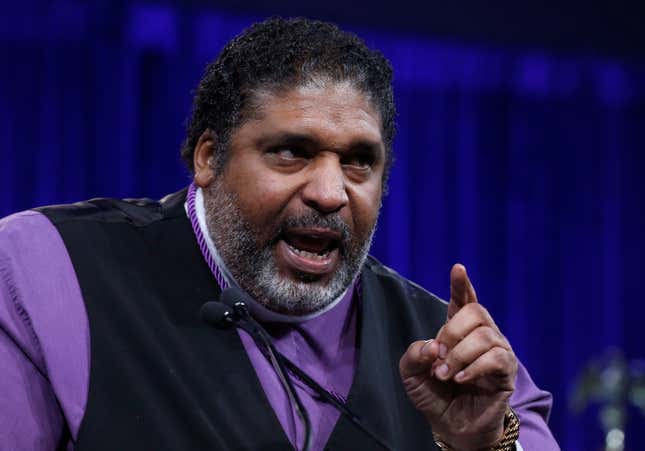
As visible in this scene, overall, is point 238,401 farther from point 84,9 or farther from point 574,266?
point 574,266

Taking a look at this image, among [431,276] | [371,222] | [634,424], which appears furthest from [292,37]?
[634,424]

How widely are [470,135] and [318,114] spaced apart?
2.91 metres

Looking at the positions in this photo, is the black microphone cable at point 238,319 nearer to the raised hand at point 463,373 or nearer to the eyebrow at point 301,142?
the raised hand at point 463,373

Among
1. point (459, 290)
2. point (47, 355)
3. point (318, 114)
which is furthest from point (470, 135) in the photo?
point (47, 355)

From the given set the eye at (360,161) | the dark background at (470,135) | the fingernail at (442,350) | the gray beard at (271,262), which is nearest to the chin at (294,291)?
the gray beard at (271,262)

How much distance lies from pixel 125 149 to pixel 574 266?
7.76 feet

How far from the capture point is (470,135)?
4.47m

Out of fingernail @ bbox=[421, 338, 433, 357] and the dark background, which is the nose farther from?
the dark background

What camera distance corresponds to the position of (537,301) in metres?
4.55

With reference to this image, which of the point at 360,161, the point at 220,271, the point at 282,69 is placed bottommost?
the point at 220,271

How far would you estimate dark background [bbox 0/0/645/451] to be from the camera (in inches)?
144

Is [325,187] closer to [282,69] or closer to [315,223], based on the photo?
[315,223]

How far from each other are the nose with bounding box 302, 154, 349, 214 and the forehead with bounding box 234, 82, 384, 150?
0.05 m

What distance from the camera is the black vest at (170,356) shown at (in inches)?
58.2
